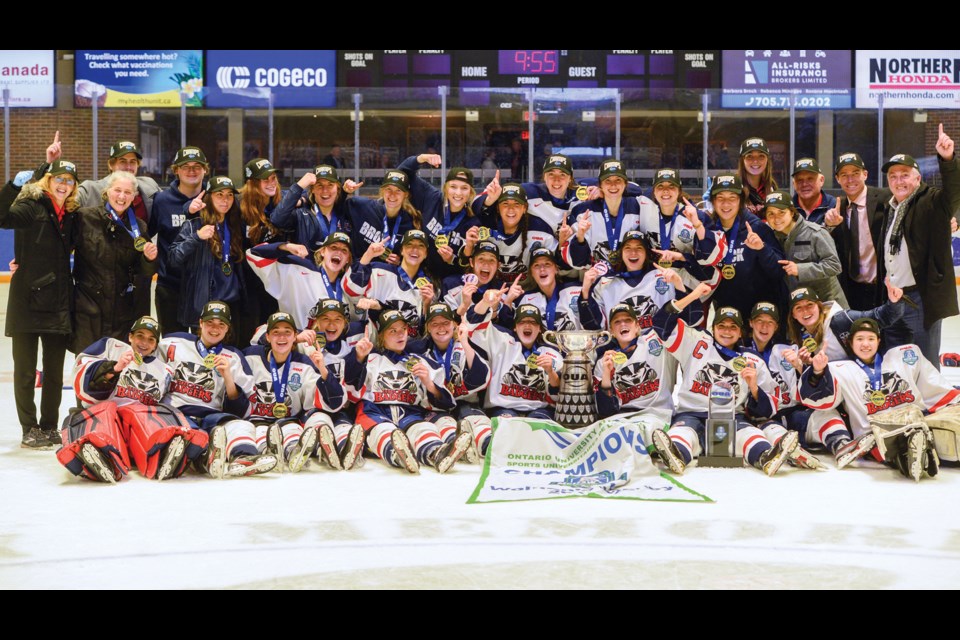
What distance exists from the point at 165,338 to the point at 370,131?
305 inches

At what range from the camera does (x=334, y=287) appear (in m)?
5.55

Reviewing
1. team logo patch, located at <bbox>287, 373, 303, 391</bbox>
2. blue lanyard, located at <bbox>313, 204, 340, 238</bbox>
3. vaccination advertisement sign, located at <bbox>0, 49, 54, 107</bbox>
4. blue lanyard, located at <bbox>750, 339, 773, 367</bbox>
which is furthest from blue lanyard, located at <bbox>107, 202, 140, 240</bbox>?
vaccination advertisement sign, located at <bbox>0, 49, 54, 107</bbox>

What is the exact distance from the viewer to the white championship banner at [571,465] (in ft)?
14.3

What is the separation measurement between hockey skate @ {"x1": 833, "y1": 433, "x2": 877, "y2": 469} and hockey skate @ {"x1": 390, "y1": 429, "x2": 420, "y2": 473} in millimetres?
1927

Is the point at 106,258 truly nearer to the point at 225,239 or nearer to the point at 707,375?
the point at 225,239

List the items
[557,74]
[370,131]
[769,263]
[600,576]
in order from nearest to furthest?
[600,576], [769,263], [370,131], [557,74]

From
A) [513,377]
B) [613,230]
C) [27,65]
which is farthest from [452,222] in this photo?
[27,65]

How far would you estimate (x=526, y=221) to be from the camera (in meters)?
5.72

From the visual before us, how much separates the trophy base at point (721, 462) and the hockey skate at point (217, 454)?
2167 millimetres

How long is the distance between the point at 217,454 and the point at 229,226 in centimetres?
143

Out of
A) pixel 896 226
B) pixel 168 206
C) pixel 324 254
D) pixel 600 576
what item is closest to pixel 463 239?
pixel 324 254

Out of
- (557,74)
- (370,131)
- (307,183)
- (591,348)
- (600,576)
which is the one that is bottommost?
(600,576)

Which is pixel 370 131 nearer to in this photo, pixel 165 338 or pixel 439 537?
pixel 165 338

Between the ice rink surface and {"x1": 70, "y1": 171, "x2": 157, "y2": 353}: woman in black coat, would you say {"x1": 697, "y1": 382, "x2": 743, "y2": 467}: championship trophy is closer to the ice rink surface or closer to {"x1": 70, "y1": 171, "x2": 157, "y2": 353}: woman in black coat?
the ice rink surface
